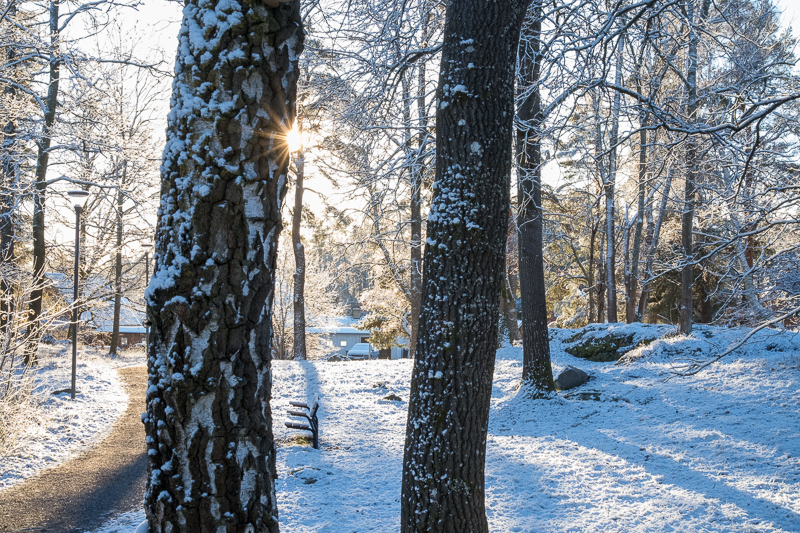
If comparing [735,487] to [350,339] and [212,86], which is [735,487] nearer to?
[212,86]

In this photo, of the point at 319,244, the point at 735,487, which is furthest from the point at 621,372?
the point at 319,244

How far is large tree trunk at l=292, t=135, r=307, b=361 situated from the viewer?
15531mm

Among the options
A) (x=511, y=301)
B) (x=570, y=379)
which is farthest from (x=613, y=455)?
(x=511, y=301)

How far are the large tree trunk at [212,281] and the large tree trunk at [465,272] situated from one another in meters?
1.38

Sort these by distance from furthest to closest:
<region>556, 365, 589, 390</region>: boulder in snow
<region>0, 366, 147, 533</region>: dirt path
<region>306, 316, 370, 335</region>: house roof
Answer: <region>306, 316, 370, 335</region>: house roof < <region>556, 365, 589, 390</region>: boulder in snow < <region>0, 366, 147, 533</region>: dirt path

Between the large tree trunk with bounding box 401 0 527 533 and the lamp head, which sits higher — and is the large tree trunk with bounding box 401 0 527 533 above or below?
below

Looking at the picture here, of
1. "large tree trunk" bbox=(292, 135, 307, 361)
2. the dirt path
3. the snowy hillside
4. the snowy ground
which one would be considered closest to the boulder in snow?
the snowy hillside

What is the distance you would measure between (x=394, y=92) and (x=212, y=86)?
443 cm

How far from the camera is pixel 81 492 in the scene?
5.28m

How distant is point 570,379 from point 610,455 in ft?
12.4

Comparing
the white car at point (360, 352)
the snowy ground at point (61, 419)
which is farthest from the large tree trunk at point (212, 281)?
the white car at point (360, 352)

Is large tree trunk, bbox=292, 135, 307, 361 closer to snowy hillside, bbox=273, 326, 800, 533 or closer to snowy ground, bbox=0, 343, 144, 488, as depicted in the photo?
snowy ground, bbox=0, 343, 144, 488

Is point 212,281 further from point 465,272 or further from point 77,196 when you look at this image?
point 77,196

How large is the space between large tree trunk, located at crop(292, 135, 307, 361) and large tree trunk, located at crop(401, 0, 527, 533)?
41.0ft
